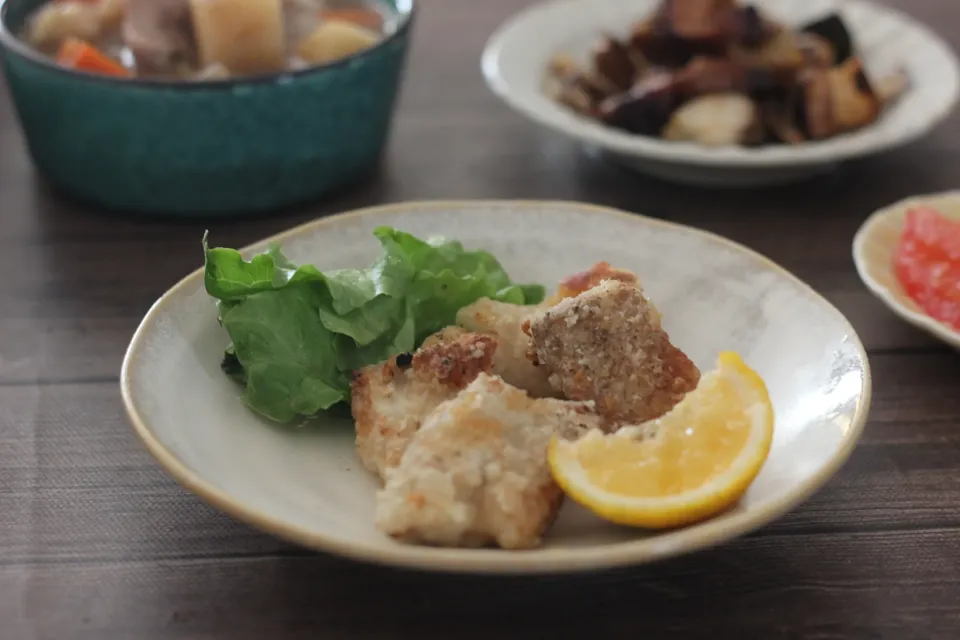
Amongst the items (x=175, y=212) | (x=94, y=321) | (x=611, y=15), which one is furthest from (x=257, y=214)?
(x=611, y=15)

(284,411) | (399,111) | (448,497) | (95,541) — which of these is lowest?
(399,111)

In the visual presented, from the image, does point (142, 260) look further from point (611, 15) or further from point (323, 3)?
point (611, 15)

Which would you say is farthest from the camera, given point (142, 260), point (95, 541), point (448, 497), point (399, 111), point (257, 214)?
point (399, 111)

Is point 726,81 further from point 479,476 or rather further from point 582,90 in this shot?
point 479,476

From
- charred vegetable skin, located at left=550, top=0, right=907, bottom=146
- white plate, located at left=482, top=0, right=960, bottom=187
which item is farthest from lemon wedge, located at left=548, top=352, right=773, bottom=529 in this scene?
charred vegetable skin, located at left=550, top=0, right=907, bottom=146

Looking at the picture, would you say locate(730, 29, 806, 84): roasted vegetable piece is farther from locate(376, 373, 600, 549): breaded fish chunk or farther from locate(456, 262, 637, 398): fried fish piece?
locate(376, 373, 600, 549): breaded fish chunk

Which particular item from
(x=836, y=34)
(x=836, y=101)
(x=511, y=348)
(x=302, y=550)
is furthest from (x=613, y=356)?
(x=836, y=34)
